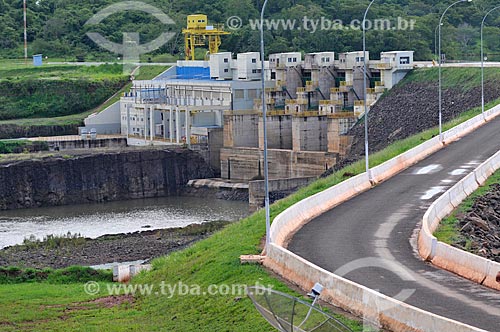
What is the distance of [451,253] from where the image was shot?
24.2 m

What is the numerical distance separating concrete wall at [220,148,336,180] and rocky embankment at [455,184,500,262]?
1262 inches

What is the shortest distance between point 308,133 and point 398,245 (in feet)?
148

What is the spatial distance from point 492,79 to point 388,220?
39317mm

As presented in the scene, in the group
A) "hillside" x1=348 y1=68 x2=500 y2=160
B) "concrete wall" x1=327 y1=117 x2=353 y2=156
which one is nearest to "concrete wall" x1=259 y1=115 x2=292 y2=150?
"concrete wall" x1=327 y1=117 x2=353 y2=156

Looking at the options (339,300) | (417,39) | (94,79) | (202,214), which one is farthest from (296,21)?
(339,300)

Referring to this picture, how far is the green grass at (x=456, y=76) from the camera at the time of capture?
68812mm

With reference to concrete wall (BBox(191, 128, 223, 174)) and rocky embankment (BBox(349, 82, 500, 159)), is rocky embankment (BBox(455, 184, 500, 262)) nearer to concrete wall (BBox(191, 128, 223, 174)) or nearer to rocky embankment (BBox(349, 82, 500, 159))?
rocky embankment (BBox(349, 82, 500, 159))

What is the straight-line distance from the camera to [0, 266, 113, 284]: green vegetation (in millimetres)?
33188

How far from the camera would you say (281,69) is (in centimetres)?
8419

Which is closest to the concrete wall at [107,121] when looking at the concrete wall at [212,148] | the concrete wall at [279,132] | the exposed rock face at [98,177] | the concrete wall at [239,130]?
the concrete wall at [212,148]

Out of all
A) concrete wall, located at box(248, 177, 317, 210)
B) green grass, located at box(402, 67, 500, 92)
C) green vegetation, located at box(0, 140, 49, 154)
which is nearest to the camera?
concrete wall, located at box(248, 177, 317, 210)

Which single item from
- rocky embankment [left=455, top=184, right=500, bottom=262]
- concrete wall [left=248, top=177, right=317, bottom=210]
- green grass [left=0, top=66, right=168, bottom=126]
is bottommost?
concrete wall [left=248, top=177, right=317, bottom=210]

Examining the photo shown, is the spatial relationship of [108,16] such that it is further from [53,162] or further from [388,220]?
[388,220]

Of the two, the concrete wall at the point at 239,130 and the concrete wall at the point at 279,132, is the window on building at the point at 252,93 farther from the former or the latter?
the concrete wall at the point at 279,132
